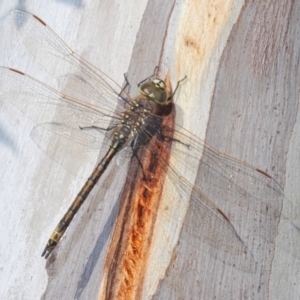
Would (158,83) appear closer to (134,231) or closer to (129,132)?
(129,132)

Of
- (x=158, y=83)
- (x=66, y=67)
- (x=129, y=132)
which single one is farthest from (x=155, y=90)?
(x=66, y=67)

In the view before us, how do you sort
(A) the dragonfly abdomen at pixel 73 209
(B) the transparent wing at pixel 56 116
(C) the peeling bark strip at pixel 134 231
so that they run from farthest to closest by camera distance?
1. (B) the transparent wing at pixel 56 116
2. (A) the dragonfly abdomen at pixel 73 209
3. (C) the peeling bark strip at pixel 134 231

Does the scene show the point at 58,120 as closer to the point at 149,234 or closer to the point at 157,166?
the point at 157,166

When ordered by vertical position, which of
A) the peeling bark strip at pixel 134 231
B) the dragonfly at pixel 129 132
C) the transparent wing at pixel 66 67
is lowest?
the peeling bark strip at pixel 134 231

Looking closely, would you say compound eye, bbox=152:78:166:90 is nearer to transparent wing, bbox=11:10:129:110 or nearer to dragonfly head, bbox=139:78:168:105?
dragonfly head, bbox=139:78:168:105

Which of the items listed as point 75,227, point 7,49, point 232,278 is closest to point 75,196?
point 75,227

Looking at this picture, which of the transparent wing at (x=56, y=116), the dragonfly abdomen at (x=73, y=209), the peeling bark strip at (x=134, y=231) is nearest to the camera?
the peeling bark strip at (x=134, y=231)

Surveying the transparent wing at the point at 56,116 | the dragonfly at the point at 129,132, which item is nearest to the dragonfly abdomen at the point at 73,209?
the dragonfly at the point at 129,132

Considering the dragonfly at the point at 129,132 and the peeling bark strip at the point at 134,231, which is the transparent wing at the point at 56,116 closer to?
the dragonfly at the point at 129,132
